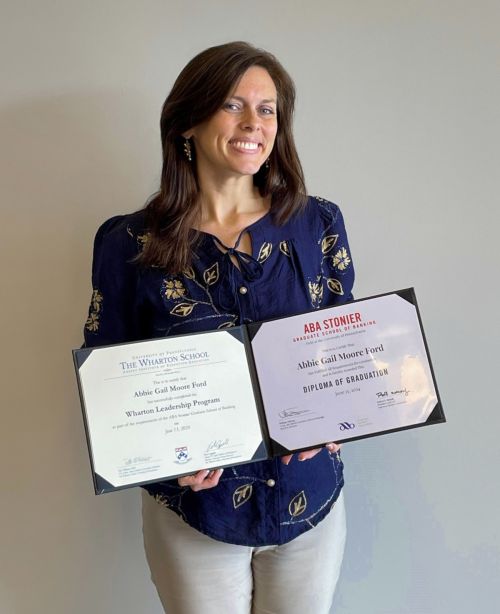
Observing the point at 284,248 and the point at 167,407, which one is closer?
the point at 167,407

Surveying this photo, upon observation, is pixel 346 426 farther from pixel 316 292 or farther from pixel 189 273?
pixel 189 273

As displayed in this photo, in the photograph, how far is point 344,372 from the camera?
0.89 m

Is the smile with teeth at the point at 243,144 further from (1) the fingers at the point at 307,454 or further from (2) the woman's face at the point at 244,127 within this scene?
(1) the fingers at the point at 307,454

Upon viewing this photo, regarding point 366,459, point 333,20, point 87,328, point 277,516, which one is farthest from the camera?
point 366,459

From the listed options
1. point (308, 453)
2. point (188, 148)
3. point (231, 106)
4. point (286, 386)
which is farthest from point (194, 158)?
point (308, 453)

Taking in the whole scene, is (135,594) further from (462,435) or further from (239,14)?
(239,14)

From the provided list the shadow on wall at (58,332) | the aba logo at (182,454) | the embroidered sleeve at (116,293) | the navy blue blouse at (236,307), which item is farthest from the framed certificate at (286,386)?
the shadow on wall at (58,332)

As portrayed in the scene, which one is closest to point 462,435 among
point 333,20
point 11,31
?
point 333,20

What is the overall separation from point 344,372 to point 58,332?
2.40 ft

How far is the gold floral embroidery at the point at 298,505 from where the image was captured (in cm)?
98

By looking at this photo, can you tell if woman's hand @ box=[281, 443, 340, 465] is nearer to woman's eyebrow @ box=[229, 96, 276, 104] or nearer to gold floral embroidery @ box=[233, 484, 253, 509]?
gold floral embroidery @ box=[233, 484, 253, 509]

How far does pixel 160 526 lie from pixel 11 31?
3.63 feet

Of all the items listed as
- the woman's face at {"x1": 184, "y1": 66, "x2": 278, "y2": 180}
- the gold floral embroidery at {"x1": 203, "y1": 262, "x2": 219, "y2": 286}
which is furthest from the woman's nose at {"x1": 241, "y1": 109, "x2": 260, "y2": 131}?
the gold floral embroidery at {"x1": 203, "y1": 262, "x2": 219, "y2": 286}

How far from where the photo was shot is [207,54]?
991 millimetres
